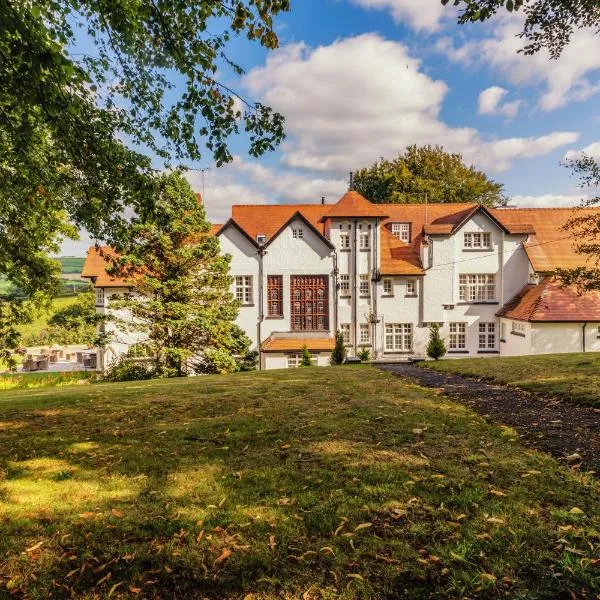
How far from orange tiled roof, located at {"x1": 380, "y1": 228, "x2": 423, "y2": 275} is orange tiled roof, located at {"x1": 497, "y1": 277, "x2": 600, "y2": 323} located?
25.3ft

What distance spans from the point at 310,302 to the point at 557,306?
655 inches

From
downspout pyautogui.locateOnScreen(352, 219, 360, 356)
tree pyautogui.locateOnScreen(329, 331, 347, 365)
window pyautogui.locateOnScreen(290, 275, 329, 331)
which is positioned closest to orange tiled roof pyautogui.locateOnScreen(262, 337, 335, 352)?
tree pyautogui.locateOnScreen(329, 331, 347, 365)

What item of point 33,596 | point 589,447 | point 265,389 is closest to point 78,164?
point 33,596

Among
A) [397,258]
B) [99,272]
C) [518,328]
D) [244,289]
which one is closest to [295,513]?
[244,289]

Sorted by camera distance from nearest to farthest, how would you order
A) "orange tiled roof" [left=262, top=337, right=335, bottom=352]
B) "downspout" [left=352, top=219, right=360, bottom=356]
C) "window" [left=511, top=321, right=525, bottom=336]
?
1. "window" [left=511, top=321, right=525, bottom=336]
2. "orange tiled roof" [left=262, top=337, right=335, bottom=352]
3. "downspout" [left=352, top=219, right=360, bottom=356]

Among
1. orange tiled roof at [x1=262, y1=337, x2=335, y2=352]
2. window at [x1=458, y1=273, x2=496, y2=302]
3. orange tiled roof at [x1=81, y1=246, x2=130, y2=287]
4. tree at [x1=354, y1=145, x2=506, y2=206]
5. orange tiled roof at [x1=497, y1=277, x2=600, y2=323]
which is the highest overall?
tree at [x1=354, y1=145, x2=506, y2=206]

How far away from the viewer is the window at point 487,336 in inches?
1270

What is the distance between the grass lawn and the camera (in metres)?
3.34

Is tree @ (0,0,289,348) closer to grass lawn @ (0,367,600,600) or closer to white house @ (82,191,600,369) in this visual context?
grass lawn @ (0,367,600,600)

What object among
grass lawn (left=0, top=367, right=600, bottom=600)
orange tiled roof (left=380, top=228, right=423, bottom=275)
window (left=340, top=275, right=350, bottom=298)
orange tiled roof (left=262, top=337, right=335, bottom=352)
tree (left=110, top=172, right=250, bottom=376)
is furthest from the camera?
window (left=340, top=275, right=350, bottom=298)

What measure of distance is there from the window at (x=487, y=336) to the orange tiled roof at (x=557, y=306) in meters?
2.77

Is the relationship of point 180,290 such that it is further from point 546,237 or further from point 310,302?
point 546,237

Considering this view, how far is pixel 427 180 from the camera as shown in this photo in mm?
54312

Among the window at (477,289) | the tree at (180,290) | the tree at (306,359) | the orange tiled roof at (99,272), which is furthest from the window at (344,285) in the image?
the orange tiled roof at (99,272)
